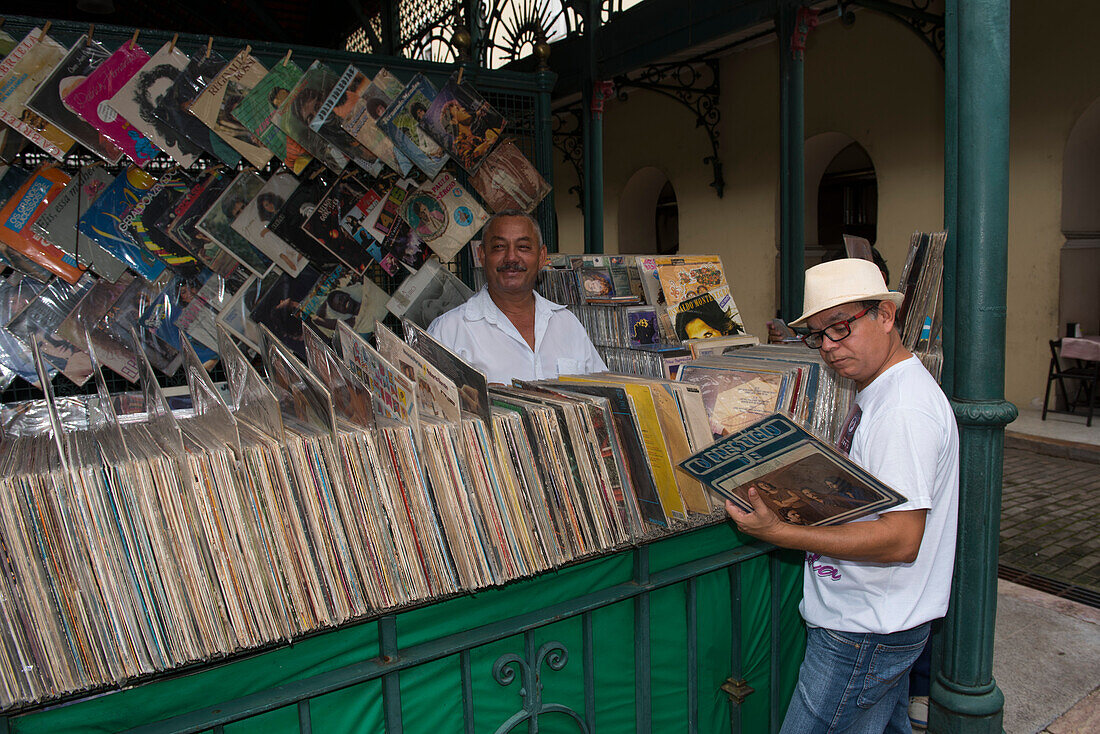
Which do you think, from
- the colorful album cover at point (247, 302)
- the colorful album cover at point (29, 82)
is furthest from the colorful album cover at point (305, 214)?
the colorful album cover at point (29, 82)

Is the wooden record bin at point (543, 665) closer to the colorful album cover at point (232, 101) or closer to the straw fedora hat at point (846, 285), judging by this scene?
the straw fedora hat at point (846, 285)

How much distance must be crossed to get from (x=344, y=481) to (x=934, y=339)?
1820 mm

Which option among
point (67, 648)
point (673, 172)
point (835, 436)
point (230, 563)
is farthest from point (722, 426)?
point (673, 172)

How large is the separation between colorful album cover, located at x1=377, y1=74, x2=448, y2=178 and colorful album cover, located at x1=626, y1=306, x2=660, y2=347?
39.2 inches

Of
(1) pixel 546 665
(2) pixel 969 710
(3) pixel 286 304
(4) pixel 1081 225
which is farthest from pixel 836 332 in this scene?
(4) pixel 1081 225

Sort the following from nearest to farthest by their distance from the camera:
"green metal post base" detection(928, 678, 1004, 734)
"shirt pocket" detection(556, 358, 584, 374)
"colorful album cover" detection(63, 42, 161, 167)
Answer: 1. "green metal post base" detection(928, 678, 1004, 734)
2. "colorful album cover" detection(63, 42, 161, 167)
3. "shirt pocket" detection(556, 358, 584, 374)

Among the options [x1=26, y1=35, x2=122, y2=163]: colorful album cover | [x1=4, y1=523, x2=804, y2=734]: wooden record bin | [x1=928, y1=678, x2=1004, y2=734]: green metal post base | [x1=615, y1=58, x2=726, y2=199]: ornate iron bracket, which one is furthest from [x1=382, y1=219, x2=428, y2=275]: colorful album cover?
[x1=615, y1=58, x2=726, y2=199]: ornate iron bracket

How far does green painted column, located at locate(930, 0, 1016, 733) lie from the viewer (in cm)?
187

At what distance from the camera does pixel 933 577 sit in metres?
1.60

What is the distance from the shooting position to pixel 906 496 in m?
1.42

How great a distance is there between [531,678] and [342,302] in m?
1.95

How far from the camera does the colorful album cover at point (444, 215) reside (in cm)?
312

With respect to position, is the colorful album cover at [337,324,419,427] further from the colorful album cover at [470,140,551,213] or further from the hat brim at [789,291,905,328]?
the colorful album cover at [470,140,551,213]

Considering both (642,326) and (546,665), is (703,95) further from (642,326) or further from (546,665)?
(546,665)
